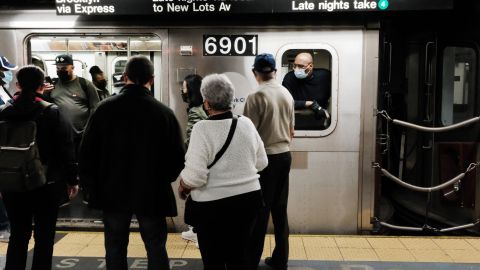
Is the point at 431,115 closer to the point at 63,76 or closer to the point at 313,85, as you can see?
the point at 313,85

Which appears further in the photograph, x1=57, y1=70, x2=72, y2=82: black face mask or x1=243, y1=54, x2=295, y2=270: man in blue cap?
x1=57, y1=70, x2=72, y2=82: black face mask

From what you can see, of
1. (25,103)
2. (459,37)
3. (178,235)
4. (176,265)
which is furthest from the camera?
(459,37)

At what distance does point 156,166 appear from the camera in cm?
302

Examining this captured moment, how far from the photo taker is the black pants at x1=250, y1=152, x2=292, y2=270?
12.2 feet

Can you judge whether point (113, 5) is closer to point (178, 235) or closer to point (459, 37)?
point (178, 235)

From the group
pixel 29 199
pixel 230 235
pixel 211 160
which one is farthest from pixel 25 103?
pixel 230 235

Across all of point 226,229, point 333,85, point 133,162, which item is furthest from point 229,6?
point 226,229

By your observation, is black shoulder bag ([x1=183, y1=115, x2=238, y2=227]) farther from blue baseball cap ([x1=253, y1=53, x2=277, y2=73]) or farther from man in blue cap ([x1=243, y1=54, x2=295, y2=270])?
blue baseball cap ([x1=253, y1=53, x2=277, y2=73])

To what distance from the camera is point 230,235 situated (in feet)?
9.06

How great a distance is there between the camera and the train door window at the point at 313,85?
4.86 m

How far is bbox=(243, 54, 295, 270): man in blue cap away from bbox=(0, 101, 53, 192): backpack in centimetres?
148

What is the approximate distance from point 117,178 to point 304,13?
258cm

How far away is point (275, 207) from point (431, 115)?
2.91 m

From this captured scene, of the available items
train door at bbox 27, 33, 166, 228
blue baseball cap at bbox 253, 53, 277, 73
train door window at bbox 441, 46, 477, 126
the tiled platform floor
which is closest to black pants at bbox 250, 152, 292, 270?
the tiled platform floor
